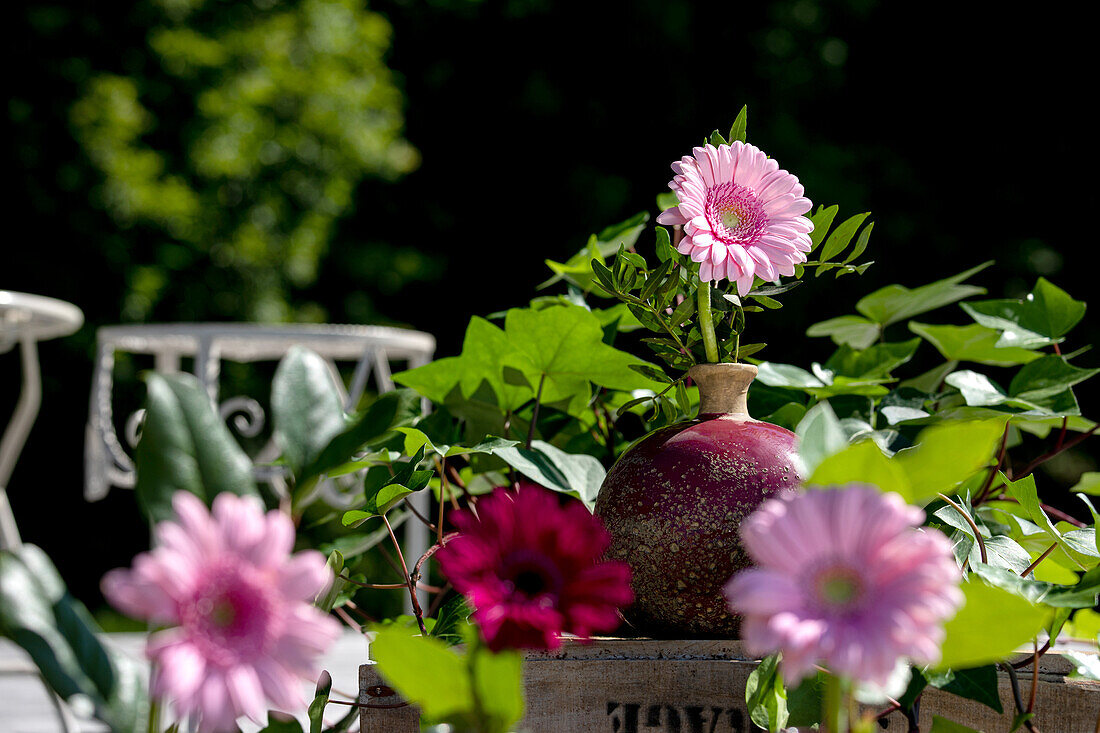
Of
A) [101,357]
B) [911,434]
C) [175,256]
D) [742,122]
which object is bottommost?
[911,434]

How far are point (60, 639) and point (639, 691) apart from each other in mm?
326

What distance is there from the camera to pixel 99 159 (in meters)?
6.13

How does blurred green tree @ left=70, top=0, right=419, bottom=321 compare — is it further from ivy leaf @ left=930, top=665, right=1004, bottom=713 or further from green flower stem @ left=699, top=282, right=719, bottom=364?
ivy leaf @ left=930, top=665, right=1004, bottom=713

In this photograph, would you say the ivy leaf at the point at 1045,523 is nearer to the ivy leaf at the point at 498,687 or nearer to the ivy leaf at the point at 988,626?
the ivy leaf at the point at 988,626

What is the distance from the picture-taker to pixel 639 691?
21.6 inches

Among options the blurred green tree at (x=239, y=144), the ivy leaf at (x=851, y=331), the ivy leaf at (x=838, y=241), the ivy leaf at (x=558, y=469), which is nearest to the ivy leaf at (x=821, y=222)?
the ivy leaf at (x=838, y=241)

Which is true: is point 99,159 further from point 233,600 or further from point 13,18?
point 233,600

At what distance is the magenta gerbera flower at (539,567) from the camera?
373 mm

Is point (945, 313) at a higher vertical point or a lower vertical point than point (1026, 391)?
higher

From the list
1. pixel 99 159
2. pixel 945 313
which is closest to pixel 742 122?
pixel 945 313

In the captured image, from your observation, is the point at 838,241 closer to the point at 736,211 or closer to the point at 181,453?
the point at 736,211

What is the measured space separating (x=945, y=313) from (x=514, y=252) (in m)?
3.20

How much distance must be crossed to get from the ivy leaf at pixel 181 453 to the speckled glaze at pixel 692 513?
27 cm

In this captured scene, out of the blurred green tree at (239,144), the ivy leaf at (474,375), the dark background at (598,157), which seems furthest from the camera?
the blurred green tree at (239,144)
